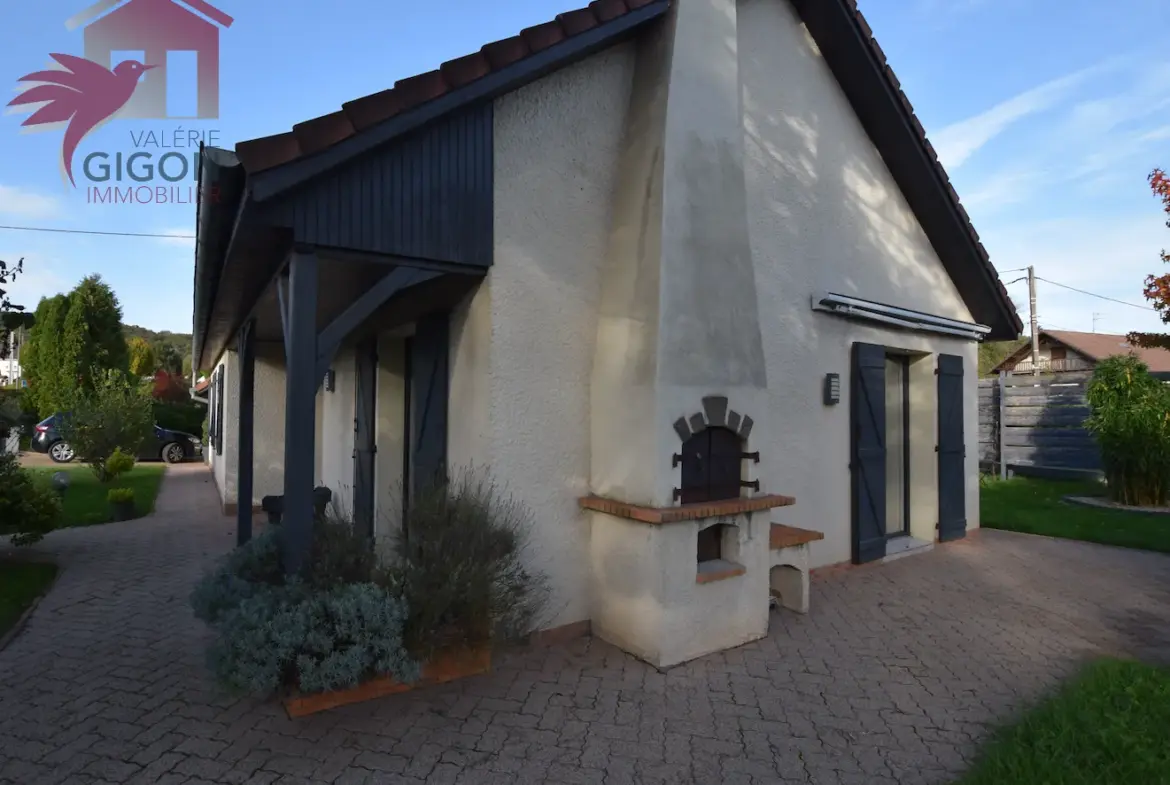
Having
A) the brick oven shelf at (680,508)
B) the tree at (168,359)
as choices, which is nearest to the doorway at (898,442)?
the brick oven shelf at (680,508)

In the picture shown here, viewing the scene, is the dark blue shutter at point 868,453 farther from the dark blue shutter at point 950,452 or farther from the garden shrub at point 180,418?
the garden shrub at point 180,418

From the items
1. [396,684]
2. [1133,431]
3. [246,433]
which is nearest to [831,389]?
[396,684]

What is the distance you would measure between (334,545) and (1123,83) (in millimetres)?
11571

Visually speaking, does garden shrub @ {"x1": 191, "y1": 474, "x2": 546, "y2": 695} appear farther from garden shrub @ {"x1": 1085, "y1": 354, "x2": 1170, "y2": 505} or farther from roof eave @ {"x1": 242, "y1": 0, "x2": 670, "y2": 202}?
garden shrub @ {"x1": 1085, "y1": 354, "x2": 1170, "y2": 505}

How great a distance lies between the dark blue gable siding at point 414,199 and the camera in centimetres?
374

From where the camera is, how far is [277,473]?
33.3 ft

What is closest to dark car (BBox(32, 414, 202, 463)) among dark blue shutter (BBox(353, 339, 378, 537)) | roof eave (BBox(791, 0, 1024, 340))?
dark blue shutter (BBox(353, 339, 378, 537))

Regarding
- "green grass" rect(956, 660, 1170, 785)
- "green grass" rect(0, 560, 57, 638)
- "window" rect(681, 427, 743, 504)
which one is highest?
"window" rect(681, 427, 743, 504)

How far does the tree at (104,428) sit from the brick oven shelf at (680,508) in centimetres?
1282

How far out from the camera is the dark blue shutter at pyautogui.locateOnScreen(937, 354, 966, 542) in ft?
26.6

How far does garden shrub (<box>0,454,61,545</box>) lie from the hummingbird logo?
3.67 metres

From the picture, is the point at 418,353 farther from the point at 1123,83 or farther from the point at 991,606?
the point at 1123,83

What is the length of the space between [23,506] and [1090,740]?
28.8ft

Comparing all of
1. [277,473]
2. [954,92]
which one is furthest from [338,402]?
[954,92]
